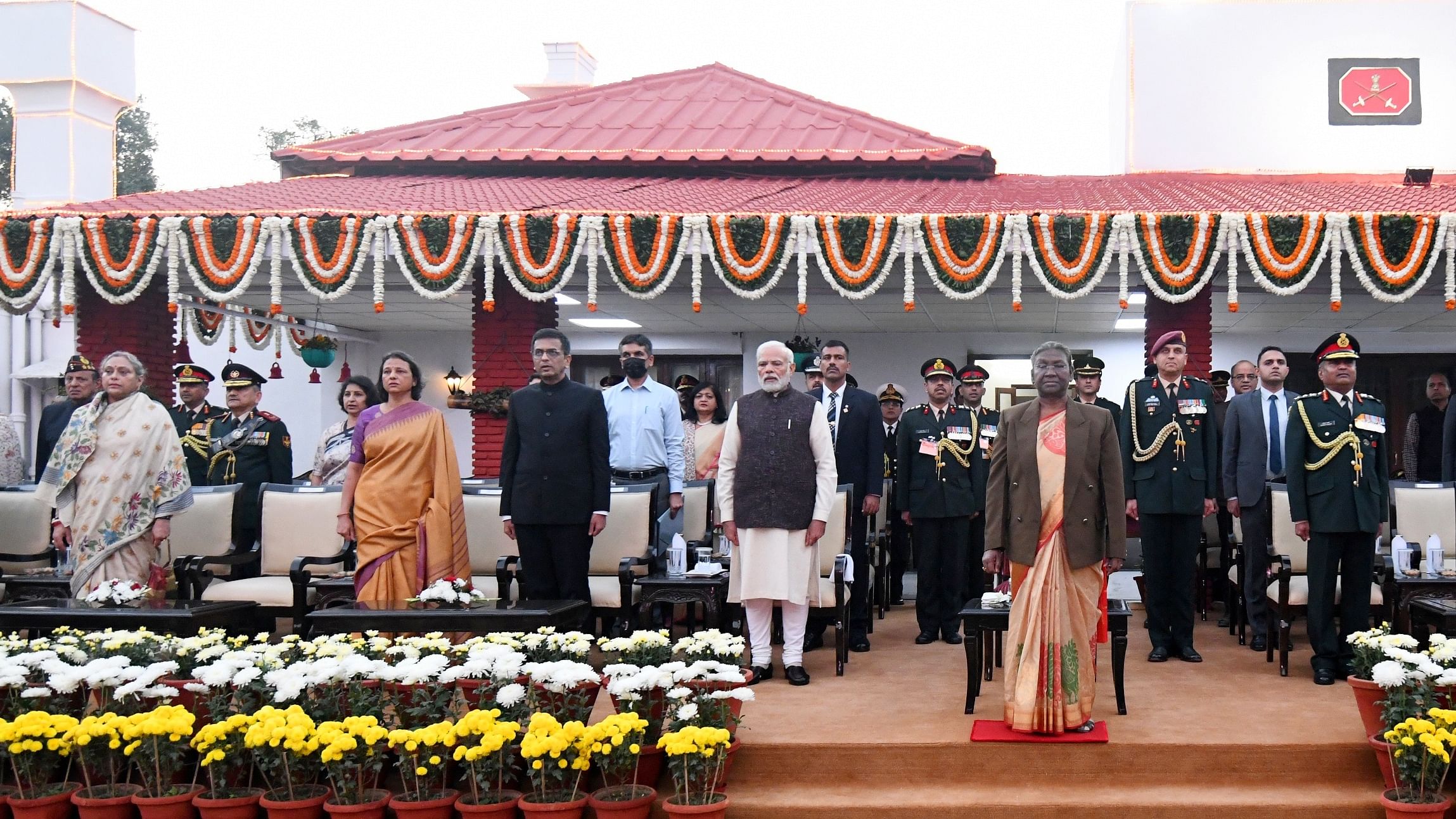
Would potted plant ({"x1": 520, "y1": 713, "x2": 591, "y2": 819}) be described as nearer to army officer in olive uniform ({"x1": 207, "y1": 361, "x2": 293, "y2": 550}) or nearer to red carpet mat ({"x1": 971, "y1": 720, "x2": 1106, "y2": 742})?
red carpet mat ({"x1": 971, "y1": 720, "x2": 1106, "y2": 742})

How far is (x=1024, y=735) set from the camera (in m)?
4.53

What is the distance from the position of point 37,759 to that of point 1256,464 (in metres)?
5.82

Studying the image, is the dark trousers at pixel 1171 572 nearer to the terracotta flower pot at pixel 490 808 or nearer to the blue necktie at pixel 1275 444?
the blue necktie at pixel 1275 444

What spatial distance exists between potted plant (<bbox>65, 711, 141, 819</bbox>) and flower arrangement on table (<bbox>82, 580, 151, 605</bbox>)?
125 centimetres

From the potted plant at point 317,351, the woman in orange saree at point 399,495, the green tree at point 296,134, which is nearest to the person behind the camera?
the woman in orange saree at point 399,495

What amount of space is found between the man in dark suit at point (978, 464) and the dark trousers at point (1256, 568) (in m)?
1.39

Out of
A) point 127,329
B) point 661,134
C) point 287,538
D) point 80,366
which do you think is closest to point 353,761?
point 287,538

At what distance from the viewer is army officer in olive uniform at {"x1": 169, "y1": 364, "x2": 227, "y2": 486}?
7734mm

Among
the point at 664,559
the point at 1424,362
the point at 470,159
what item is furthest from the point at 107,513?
the point at 1424,362

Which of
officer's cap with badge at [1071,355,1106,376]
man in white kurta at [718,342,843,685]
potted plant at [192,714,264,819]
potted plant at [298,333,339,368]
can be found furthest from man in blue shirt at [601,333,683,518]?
potted plant at [298,333,339,368]

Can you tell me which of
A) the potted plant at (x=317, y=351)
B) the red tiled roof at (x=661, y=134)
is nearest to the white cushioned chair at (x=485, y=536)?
the red tiled roof at (x=661, y=134)

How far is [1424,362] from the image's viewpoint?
1416cm

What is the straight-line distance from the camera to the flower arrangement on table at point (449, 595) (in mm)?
5238

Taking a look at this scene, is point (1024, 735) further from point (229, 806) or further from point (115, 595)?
point (115, 595)
